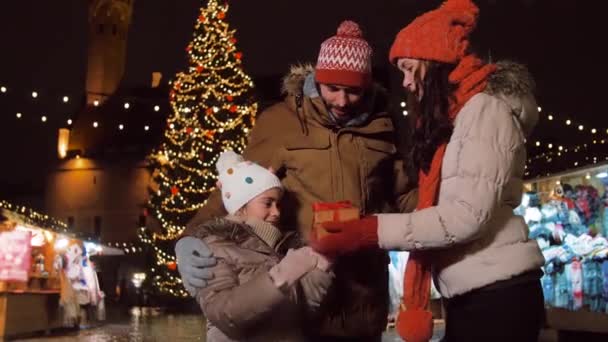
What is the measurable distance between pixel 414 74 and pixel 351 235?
67 centimetres

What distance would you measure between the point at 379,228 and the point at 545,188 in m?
10.6

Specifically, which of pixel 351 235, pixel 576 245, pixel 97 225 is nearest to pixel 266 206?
pixel 351 235

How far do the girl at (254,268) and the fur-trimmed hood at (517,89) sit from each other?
86 cm

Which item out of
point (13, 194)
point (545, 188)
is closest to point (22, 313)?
point (545, 188)

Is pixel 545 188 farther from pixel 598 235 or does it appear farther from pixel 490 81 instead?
pixel 490 81

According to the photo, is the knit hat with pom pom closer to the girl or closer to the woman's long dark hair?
the girl

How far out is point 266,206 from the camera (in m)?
3.38

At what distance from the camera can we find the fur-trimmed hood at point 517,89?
2.78 metres

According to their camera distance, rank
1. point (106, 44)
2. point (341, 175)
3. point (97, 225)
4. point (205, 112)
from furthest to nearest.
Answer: point (106, 44), point (97, 225), point (205, 112), point (341, 175)

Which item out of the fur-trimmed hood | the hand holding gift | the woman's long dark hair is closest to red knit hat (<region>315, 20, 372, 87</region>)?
the woman's long dark hair

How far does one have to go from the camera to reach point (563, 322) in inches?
459

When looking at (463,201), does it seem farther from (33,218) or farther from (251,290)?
(33,218)

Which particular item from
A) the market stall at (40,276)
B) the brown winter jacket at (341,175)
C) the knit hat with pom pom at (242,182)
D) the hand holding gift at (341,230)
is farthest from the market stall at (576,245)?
the market stall at (40,276)

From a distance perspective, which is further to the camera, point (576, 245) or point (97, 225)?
point (97, 225)
